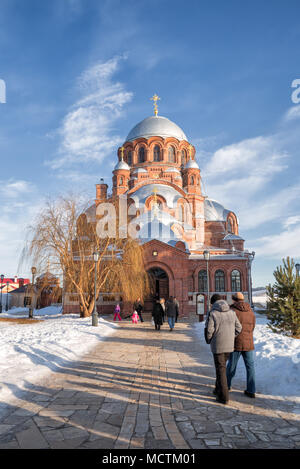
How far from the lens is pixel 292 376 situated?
6.12 meters

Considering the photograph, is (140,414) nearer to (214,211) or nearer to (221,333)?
(221,333)

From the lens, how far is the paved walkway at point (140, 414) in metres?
3.77

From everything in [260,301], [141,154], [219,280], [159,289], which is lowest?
[260,301]

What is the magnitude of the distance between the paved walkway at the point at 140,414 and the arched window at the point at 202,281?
24690 millimetres

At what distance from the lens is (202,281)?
32.4 meters

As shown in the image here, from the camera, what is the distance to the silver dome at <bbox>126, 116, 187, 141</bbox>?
43.1m

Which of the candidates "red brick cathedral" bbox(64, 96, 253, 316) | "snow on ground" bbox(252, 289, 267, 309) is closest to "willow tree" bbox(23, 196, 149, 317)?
"red brick cathedral" bbox(64, 96, 253, 316)

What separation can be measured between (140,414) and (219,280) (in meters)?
28.1

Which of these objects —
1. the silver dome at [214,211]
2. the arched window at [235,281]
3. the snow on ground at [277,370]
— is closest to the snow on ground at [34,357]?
the snow on ground at [277,370]

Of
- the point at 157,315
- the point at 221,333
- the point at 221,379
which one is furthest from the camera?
the point at 157,315

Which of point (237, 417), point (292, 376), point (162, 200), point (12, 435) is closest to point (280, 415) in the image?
point (237, 417)

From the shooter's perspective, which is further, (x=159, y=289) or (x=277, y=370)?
(x=159, y=289)

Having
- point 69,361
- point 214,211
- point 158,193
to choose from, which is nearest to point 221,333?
point 69,361

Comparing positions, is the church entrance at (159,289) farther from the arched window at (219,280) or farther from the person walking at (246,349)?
the person walking at (246,349)
